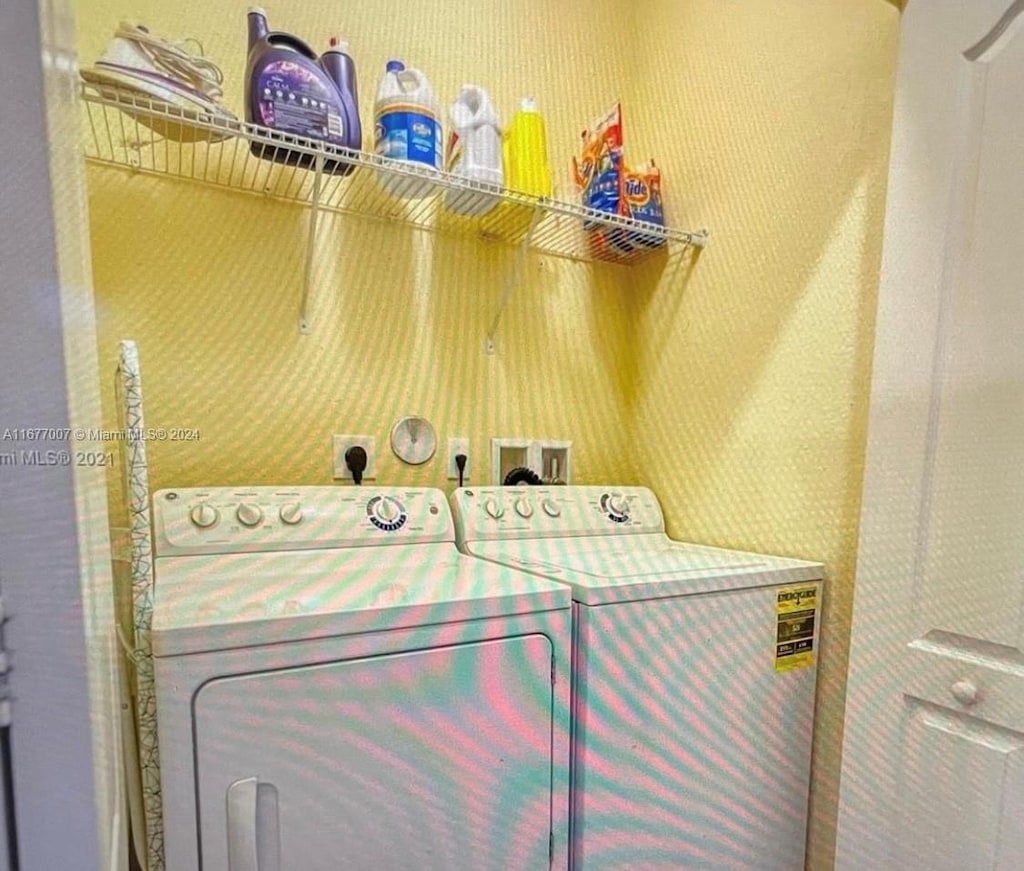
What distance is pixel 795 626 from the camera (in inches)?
50.4

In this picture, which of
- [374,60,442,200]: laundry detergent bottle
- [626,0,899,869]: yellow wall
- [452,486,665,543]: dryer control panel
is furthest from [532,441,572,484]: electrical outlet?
[374,60,442,200]: laundry detergent bottle

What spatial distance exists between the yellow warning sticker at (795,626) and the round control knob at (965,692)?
307 mm

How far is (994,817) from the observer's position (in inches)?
37.9

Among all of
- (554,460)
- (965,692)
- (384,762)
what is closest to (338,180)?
(554,460)

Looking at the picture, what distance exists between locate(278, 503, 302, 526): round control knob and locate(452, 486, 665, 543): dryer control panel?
418 millimetres

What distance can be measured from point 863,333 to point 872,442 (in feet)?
0.89

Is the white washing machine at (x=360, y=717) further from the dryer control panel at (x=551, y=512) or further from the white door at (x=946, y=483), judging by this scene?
the white door at (x=946, y=483)

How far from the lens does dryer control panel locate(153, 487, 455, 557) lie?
122cm

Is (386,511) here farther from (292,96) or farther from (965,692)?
(965,692)

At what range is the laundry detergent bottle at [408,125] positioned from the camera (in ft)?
4.47

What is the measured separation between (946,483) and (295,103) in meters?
1.57

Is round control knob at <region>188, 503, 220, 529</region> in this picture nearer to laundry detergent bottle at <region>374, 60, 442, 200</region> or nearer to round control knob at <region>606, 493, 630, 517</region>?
laundry detergent bottle at <region>374, 60, 442, 200</region>

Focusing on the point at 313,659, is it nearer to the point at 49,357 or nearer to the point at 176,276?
the point at 49,357

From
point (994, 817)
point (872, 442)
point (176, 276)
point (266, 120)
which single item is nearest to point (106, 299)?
point (176, 276)
